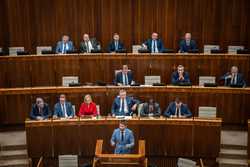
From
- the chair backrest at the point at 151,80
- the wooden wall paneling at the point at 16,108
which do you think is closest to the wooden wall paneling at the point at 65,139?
the wooden wall paneling at the point at 16,108

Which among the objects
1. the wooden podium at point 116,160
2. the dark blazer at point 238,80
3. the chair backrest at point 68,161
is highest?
the dark blazer at point 238,80

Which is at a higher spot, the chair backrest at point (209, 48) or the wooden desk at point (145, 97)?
the chair backrest at point (209, 48)

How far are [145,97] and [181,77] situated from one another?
855 millimetres

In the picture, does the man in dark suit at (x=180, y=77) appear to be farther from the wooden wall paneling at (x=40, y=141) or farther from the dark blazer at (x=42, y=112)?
the wooden wall paneling at (x=40, y=141)

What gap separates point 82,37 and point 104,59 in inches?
73.1

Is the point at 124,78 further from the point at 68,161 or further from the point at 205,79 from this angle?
the point at 68,161

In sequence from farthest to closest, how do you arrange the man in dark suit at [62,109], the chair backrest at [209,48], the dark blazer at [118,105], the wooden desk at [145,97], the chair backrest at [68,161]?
the chair backrest at [209,48] → the wooden desk at [145,97] → the dark blazer at [118,105] → the man in dark suit at [62,109] → the chair backrest at [68,161]

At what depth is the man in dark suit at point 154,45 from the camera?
35.4 feet

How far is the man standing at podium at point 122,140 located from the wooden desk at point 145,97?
1531 mm

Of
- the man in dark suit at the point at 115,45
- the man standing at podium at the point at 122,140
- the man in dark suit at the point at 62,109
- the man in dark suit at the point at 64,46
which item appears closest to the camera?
the man standing at podium at the point at 122,140

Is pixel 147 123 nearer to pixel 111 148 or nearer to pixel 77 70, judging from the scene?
pixel 111 148

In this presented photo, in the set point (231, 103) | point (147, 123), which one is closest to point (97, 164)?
point (147, 123)

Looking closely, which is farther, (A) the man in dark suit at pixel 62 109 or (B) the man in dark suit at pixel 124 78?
(B) the man in dark suit at pixel 124 78

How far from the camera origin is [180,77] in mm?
9812
